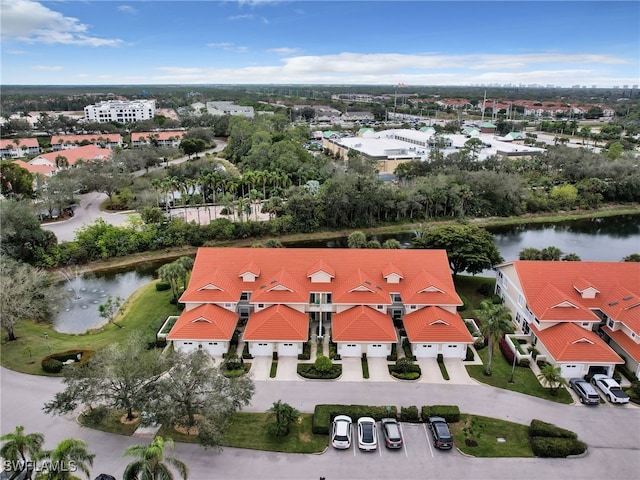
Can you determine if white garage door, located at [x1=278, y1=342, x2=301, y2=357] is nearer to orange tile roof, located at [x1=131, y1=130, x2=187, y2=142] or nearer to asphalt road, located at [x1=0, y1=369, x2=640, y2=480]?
asphalt road, located at [x1=0, y1=369, x2=640, y2=480]

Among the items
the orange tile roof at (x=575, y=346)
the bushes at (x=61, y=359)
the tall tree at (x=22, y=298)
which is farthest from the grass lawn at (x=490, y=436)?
the tall tree at (x=22, y=298)

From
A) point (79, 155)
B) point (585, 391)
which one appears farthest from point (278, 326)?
point (79, 155)

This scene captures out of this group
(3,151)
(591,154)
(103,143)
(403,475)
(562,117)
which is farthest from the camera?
(562,117)

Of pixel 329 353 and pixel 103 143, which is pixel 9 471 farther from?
pixel 103 143

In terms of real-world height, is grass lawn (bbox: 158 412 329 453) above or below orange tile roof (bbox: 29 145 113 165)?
below

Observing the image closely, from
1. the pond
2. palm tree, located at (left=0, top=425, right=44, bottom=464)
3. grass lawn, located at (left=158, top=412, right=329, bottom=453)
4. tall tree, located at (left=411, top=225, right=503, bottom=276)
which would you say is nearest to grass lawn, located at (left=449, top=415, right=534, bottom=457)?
grass lawn, located at (left=158, top=412, right=329, bottom=453)

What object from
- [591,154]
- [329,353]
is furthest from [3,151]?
[591,154]

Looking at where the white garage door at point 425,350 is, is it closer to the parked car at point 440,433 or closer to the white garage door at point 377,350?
the white garage door at point 377,350
